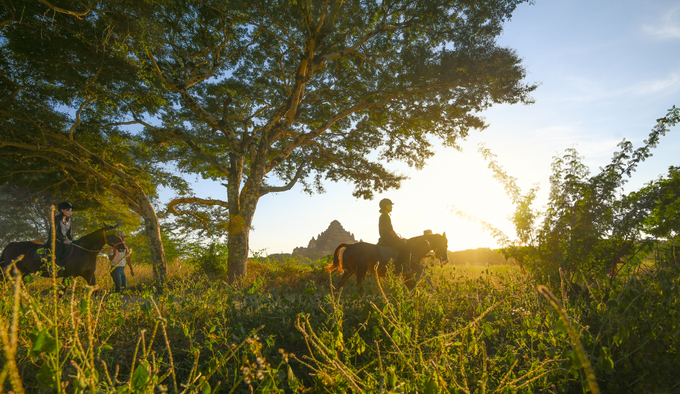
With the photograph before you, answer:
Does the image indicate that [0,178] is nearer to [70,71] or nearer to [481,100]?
[70,71]

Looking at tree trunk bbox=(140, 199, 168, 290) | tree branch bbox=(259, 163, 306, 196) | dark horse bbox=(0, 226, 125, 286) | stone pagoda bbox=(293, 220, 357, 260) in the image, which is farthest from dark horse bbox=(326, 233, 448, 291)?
stone pagoda bbox=(293, 220, 357, 260)

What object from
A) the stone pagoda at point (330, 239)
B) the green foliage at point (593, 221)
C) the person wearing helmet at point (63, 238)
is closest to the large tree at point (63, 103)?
the person wearing helmet at point (63, 238)

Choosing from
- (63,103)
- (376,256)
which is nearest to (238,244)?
(376,256)

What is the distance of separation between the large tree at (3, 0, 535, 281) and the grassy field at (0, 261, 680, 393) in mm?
6195

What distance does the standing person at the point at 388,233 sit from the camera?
785 centimetres

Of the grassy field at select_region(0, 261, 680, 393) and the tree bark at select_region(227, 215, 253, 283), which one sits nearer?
the grassy field at select_region(0, 261, 680, 393)

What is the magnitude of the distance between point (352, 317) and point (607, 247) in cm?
380

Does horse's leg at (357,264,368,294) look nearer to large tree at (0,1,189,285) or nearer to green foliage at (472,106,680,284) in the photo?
green foliage at (472,106,680,284)

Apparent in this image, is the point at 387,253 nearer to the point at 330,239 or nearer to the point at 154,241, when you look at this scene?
the point at 154,241

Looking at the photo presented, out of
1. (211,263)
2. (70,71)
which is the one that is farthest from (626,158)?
(211,263)

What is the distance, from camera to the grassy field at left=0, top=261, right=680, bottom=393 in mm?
1299

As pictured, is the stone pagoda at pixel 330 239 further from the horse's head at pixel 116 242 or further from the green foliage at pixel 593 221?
the green foliage at pixel 593 221

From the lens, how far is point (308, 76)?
9.05 m

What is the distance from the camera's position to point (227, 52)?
11023mm
